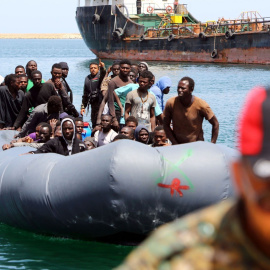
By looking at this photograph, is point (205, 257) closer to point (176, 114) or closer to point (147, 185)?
point (147, 185)

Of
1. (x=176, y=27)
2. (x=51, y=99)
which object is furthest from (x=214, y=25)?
(x=51, y=99)

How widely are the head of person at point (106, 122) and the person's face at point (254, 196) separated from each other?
725 centimetres

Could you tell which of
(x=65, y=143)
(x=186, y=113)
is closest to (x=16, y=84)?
(x=65, y=143)

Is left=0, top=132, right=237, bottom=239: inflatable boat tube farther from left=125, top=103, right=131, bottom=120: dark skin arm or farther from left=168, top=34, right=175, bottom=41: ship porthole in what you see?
left=168, top=34, right=175, bottom=41: ship porthole

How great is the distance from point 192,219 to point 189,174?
4.62 metres

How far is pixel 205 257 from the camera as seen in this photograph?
0.96 meters

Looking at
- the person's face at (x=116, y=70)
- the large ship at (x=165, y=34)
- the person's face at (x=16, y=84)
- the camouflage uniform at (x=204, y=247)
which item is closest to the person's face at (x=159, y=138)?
the person's face at (x=16, y=84)

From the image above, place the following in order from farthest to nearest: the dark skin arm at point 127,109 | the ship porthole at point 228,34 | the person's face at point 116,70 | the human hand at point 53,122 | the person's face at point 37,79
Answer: the ship porthole at point 228,34, the person's face at point 116,70, the person's face at point 37,79, the dark skin arm at point 127,109, the human hand at point 53,122

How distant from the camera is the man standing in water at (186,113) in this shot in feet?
22.6

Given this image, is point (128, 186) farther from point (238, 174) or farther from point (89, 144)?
point (238, 174)

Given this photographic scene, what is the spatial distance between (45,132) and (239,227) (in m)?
6.74

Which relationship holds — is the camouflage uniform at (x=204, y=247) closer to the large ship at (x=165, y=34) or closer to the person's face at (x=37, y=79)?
the person's face at (x=37, y=79)

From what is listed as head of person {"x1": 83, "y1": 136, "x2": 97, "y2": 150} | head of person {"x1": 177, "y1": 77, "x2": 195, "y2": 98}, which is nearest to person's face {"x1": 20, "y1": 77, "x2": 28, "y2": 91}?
head of person {"x1": 83, "y1": 136, "x2": 97, "y2": 150}

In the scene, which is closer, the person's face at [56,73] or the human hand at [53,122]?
the human hand at [53,122]
